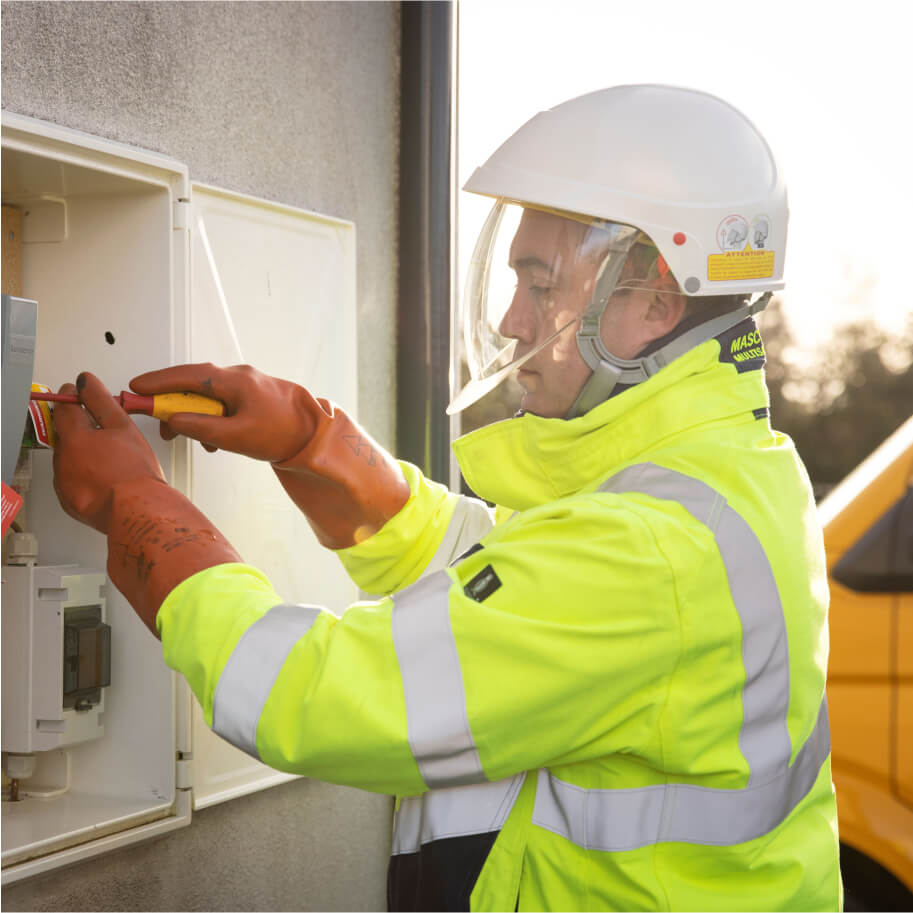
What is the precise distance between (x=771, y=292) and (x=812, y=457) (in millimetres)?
21303

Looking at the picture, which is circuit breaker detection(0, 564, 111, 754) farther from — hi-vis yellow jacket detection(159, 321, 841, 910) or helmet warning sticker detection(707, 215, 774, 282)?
helmet warning sticker detection(707, 215, 774, 282)

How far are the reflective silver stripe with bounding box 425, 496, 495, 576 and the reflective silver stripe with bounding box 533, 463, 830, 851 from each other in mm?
790

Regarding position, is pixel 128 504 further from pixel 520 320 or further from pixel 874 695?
pixel 874 695

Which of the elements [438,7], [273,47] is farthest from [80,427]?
[438,7]

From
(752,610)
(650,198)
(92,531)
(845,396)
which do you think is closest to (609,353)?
(650,198)

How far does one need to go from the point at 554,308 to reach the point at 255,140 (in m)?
1.08

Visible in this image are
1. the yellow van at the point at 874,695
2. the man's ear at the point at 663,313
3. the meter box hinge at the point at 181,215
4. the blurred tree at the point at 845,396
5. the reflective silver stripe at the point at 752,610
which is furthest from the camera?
the blurred tree at the point at 845,396

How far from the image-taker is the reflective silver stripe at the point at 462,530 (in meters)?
2.40

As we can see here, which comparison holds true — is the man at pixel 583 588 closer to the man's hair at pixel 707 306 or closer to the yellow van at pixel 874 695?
the man's hair at pixel 707 306

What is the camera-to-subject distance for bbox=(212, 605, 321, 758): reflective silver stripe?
148cm

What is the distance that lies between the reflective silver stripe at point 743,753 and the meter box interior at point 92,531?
1040 millimetres

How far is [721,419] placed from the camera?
178 cm

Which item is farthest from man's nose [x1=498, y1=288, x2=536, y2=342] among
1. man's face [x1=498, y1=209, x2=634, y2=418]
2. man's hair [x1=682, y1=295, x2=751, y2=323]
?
man's hair [x1=682, y1=295, x2=751, y2=323]

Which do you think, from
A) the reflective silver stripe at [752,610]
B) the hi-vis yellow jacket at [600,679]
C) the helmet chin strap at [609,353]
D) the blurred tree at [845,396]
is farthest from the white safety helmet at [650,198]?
the blurred tree at [845,396]
